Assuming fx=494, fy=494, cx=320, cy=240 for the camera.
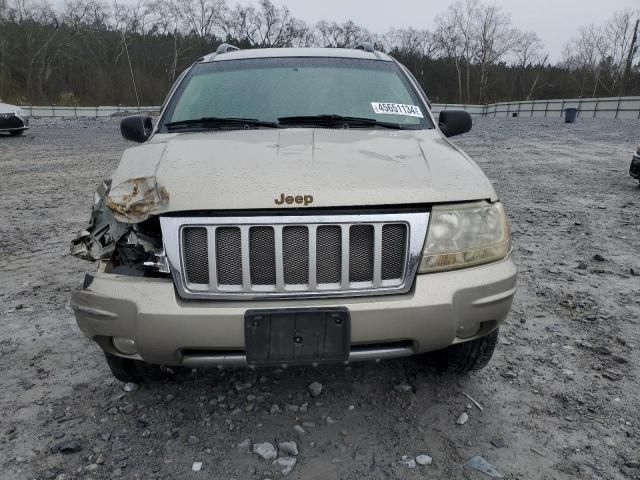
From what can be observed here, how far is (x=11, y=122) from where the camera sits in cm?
1580

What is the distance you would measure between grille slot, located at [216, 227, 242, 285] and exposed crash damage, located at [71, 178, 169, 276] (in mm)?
236

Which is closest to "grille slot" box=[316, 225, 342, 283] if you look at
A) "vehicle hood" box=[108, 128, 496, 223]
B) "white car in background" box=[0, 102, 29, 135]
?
"vehicle hood" box=[108, 128, 496, 223]

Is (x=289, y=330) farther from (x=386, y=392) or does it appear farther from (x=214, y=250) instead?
(x=386, y=392)

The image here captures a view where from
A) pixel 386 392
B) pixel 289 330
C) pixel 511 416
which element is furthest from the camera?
pixel 386 392

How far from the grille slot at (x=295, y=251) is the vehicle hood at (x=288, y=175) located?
0.36ft

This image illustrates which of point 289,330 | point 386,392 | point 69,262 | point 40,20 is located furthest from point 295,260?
point 40,20

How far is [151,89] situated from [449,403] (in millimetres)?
51584

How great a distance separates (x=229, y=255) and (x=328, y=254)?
397 millimetres

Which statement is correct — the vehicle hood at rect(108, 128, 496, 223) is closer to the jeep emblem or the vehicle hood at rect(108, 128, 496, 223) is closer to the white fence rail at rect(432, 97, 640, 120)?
the jeep emblem

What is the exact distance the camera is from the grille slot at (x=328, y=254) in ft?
6.48

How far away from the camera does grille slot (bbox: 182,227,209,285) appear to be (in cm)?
198

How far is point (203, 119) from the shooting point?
2.98 m

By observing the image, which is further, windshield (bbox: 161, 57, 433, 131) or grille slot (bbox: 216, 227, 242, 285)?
windshield (bbox: 161, 57, 433, 131)

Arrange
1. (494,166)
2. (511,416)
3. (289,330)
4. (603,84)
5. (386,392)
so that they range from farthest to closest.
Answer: (603,84), (494,166), (386,392), (511,416), (289,330)
